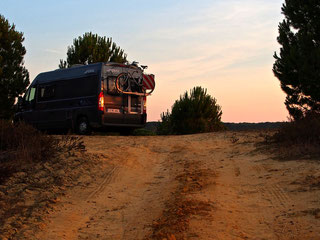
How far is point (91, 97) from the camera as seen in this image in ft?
51.4

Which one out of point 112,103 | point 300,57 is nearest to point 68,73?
point 112,103

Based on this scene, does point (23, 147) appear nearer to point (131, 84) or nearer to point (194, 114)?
point (131, 84)

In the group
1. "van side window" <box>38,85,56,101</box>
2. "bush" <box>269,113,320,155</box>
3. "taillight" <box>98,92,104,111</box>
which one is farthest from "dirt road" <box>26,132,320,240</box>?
"van side window" <box>38,85,56,101</box>

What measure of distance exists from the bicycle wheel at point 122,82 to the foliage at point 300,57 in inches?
349

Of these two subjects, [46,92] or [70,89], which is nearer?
[70,89]

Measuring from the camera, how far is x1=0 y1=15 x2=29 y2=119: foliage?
84.1 feet

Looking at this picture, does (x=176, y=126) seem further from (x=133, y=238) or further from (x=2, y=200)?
(x=133, y=238)

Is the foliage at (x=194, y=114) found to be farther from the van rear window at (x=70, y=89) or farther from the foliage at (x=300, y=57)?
the van rear window at (x=70, y=89)

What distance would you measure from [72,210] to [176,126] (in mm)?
18058

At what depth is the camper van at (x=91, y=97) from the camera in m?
15.5

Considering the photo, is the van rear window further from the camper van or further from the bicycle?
the bicycle

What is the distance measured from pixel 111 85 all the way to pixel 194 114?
8.95 m

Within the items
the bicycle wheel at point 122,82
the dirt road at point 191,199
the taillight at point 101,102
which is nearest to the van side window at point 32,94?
the taillight at point 101,102

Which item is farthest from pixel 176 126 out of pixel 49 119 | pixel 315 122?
pixel 315 122
